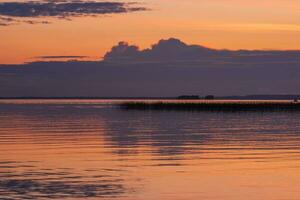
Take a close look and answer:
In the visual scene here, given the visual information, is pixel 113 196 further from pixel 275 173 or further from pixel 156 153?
pixel 156 153

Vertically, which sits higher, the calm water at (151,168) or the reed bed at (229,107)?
the calm water at (151,168)

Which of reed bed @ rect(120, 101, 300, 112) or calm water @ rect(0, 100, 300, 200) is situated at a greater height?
calm water @ rect(0, 100, 300, 200)

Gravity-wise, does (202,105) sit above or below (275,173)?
below

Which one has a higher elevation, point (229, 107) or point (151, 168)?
point (151, 168)

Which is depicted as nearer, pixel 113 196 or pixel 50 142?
pixel 113 196

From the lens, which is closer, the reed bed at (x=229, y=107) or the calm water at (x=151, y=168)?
the calm water at (x=151, y=168)

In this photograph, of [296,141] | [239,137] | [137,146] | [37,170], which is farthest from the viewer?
[239,137]

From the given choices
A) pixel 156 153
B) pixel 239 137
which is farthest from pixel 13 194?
pixel 239 137

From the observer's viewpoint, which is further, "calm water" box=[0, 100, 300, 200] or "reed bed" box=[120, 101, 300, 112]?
"reed bed" box=[120, 101, 300, 112]

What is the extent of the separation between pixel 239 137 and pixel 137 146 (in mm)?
10745

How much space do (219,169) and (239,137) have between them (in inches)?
815

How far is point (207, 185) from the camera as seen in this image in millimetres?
22406

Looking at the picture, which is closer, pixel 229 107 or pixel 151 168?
pixel 151 168

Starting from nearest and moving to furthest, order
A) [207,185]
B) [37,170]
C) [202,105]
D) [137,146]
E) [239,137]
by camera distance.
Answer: [207,185]
[37,170]
[137,146]
[239,137]
[202,105]
